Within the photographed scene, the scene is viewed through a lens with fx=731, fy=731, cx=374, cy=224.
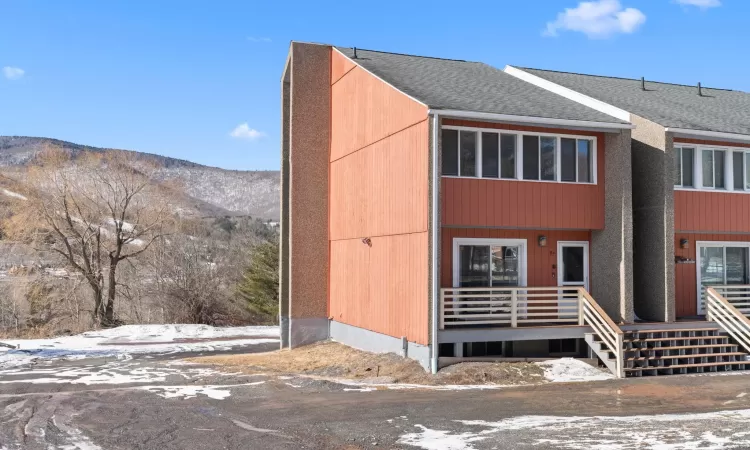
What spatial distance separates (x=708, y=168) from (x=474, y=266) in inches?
278

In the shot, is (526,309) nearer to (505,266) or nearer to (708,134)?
(505,266)

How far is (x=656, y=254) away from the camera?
18.0m

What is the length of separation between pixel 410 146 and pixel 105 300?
26.2 meters

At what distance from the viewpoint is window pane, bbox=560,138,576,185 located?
695 inches

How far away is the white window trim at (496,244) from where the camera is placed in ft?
56.4

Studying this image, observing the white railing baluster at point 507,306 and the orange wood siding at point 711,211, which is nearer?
the white railing baluster at point 507,306

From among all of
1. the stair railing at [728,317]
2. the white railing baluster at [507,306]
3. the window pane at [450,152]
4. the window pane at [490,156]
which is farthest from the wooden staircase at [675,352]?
the window pane at [450,152]

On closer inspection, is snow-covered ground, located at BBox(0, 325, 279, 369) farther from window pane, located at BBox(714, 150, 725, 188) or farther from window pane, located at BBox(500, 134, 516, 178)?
window pane, located at BBox(714, 150, 725, 188)

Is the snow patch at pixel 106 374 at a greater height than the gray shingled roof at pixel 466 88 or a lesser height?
lesser

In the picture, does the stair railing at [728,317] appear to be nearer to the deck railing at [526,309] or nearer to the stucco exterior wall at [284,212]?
the deck railing at [526,309]

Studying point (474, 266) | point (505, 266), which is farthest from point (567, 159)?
point (474, 266)

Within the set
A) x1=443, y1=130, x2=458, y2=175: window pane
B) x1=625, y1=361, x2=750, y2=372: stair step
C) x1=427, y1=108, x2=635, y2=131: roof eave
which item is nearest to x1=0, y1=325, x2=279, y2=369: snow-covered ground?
x1=443, y1=130, x2=458, y2=175: window pane

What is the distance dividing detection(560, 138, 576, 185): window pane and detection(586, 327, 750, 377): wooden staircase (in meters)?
3.85

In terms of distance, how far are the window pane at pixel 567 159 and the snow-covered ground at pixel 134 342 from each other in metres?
12.3
